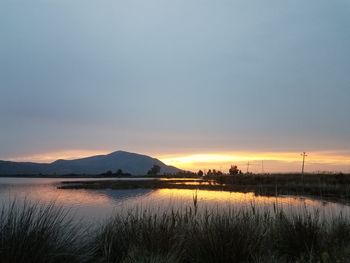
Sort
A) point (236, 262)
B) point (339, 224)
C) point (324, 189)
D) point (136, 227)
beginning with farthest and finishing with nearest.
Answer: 1. point (324, 189)
2. point (339, 224)
3. point (136, 227)
4. point (236, 262)

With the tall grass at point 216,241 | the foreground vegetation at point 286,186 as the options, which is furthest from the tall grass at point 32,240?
the foreground vegetation at point 286,186

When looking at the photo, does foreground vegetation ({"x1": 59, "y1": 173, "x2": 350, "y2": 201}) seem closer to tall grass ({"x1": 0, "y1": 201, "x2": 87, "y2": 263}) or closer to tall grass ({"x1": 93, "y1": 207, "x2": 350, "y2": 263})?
tall grass ({"x1": 93, "y1": 207, "x2": 350, "y2": 263})

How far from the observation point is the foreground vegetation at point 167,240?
5566 mm

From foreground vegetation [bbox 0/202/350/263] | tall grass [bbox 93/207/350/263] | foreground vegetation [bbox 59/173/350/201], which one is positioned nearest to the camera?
foreground vegetation [bbox 0/202/350/263]

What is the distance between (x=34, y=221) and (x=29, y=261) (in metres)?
0.70

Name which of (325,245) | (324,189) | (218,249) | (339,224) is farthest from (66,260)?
(324,189)

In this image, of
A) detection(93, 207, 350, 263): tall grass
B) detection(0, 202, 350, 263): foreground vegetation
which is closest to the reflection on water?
detection(0, 202, 350, 263): foreground vegetation

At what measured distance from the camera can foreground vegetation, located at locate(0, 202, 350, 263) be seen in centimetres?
557

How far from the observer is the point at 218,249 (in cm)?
759


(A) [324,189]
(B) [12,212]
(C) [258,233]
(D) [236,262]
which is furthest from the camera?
(A) [324,189]

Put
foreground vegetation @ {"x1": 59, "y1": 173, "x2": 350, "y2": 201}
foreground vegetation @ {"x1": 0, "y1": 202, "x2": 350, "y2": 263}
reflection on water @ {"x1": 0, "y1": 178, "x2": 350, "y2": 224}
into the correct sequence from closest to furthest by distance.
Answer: foreground vegetation @ {"x1": 0, "y1": 202, "x2": 350, "y2": 263} → reflection on water @ {"x1": 0, "y1": 178, "x2": 350, "y2": 224} → foreground vegetation @ {"x1": 59, "y1": 173, "x2": 350, "y2": 201}

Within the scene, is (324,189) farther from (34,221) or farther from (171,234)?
(34,221)

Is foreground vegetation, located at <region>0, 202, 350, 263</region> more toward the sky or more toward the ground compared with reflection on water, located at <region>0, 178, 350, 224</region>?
more toward the ground

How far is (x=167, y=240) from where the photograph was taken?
820 centimetres
